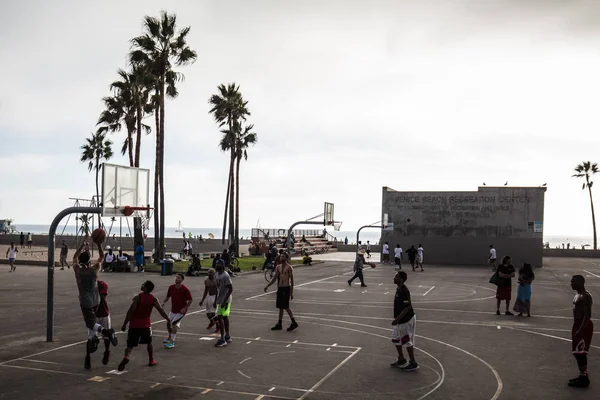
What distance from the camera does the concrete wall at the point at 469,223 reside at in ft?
161

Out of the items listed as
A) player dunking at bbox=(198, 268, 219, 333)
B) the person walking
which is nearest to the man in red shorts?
the person walking

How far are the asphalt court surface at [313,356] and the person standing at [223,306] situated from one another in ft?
1.15

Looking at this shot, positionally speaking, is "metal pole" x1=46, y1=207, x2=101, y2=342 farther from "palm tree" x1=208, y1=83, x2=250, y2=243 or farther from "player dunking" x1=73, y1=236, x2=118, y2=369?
"palm tree" x1=208, y1=83, x2=250, y2=243

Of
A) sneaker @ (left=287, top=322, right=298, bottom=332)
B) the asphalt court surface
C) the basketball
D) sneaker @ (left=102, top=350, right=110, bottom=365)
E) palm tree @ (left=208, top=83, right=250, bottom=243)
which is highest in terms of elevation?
palm tree @ (left=208, top=83, right=250, bottom=243)

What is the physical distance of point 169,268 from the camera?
111ft

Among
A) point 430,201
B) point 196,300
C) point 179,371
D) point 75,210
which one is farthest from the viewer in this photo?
point 430,201

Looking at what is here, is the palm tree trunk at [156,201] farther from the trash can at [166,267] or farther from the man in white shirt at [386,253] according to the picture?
the man in white shirt at [386,253]

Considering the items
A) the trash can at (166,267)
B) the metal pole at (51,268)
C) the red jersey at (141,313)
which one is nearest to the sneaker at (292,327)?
the red jersey at (141,313)

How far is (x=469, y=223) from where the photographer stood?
51375mm

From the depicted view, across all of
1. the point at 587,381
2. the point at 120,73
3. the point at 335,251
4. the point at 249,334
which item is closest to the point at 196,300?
the point at 249,334

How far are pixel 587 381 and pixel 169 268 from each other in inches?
1052

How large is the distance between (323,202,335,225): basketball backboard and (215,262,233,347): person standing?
23.9 m

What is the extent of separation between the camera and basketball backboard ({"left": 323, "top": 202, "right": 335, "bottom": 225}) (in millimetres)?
38369

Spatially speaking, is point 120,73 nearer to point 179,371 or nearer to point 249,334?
point 249,334
